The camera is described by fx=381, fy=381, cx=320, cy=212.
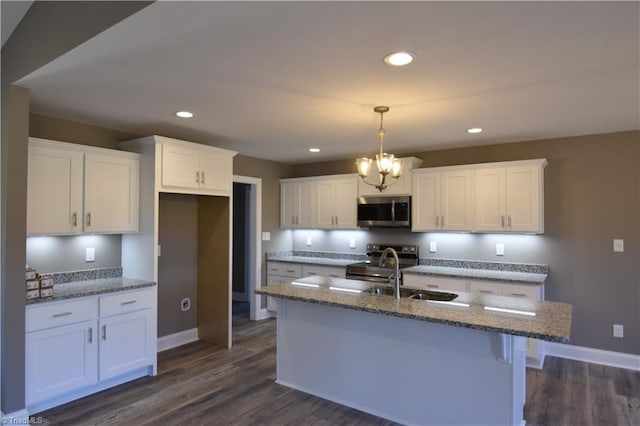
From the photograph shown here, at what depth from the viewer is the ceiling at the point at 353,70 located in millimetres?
1769

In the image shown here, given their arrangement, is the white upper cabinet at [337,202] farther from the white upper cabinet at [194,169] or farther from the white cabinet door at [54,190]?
the white cabinet door at [54,190]

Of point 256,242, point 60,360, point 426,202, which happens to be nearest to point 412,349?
point 426,202

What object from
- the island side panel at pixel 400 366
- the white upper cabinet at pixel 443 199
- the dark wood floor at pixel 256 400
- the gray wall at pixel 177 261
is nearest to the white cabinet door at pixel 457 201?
the white upper cabinet at pixel 443 199

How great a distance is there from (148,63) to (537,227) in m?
3.98

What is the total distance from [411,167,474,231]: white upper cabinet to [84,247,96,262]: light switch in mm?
3624

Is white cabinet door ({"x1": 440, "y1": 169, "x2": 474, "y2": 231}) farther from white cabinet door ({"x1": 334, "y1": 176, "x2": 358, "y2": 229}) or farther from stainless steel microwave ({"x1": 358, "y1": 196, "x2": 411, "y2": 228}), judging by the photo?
white cabinet door ({"x1": 334, "y1": 176, "x2": 358, "y2": 229})

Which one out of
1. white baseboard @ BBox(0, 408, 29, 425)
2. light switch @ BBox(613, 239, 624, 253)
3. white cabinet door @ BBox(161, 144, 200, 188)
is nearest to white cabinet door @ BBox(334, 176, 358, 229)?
white cabinet door @ BBox(161, 144, 200, 188)

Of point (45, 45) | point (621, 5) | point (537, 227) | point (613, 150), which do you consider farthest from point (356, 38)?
point (613, 150)

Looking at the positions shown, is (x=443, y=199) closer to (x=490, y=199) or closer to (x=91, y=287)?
(x=490, y=199)

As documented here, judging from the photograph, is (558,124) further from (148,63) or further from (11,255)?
(11,255)

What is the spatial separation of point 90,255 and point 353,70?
3.07 metres

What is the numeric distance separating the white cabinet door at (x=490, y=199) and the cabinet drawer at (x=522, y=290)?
0.69 metres

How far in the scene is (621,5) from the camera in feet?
5.48

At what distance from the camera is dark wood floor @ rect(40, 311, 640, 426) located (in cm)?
286
